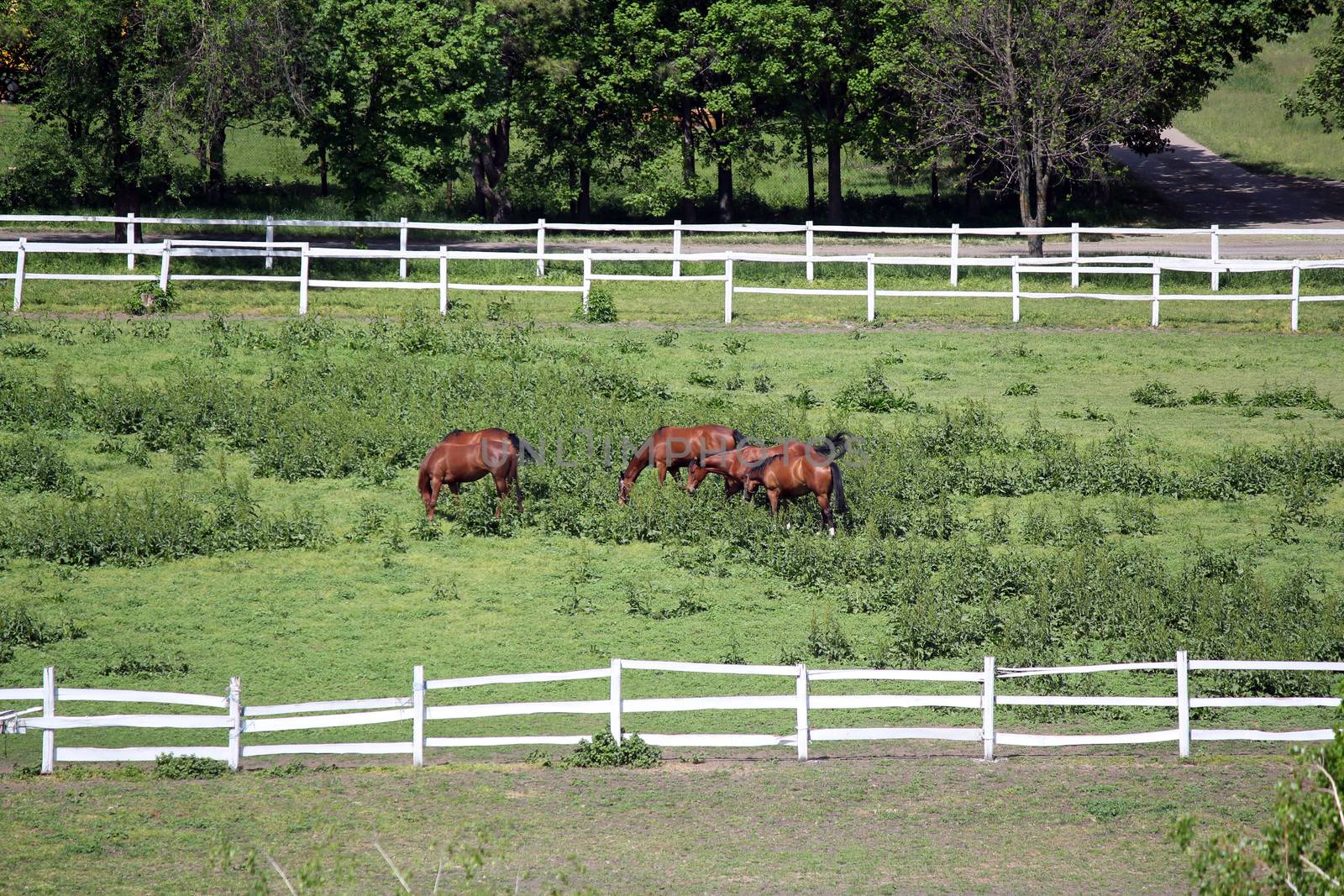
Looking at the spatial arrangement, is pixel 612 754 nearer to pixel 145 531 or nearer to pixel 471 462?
pixel 471 462

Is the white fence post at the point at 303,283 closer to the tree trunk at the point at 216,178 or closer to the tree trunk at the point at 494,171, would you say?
the tree trunk at the point at 494,171

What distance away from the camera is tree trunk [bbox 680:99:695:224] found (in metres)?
41.1

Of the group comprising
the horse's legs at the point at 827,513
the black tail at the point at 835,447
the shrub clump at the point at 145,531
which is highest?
the black tail at the point at 835,447

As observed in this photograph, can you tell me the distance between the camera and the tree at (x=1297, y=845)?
19.7 ft

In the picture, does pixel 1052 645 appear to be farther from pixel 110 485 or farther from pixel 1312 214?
pixel 1312 214

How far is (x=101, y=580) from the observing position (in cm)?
1593

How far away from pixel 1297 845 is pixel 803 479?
11198mm

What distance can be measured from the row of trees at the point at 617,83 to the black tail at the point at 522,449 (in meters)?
15.5

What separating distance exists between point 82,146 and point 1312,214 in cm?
3666

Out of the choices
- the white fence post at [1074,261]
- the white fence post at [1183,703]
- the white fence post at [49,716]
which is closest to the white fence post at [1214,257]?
the white fence post at [1074,261]

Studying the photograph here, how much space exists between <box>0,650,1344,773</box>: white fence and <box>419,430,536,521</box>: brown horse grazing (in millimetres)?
5593

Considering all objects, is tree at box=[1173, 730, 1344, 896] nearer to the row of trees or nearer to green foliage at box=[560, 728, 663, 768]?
green foliage at box=[560, 728, 663, 768]

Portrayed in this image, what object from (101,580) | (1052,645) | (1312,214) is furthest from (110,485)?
(1312,214)

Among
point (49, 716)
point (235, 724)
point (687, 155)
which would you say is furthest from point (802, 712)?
point (687, 155)
